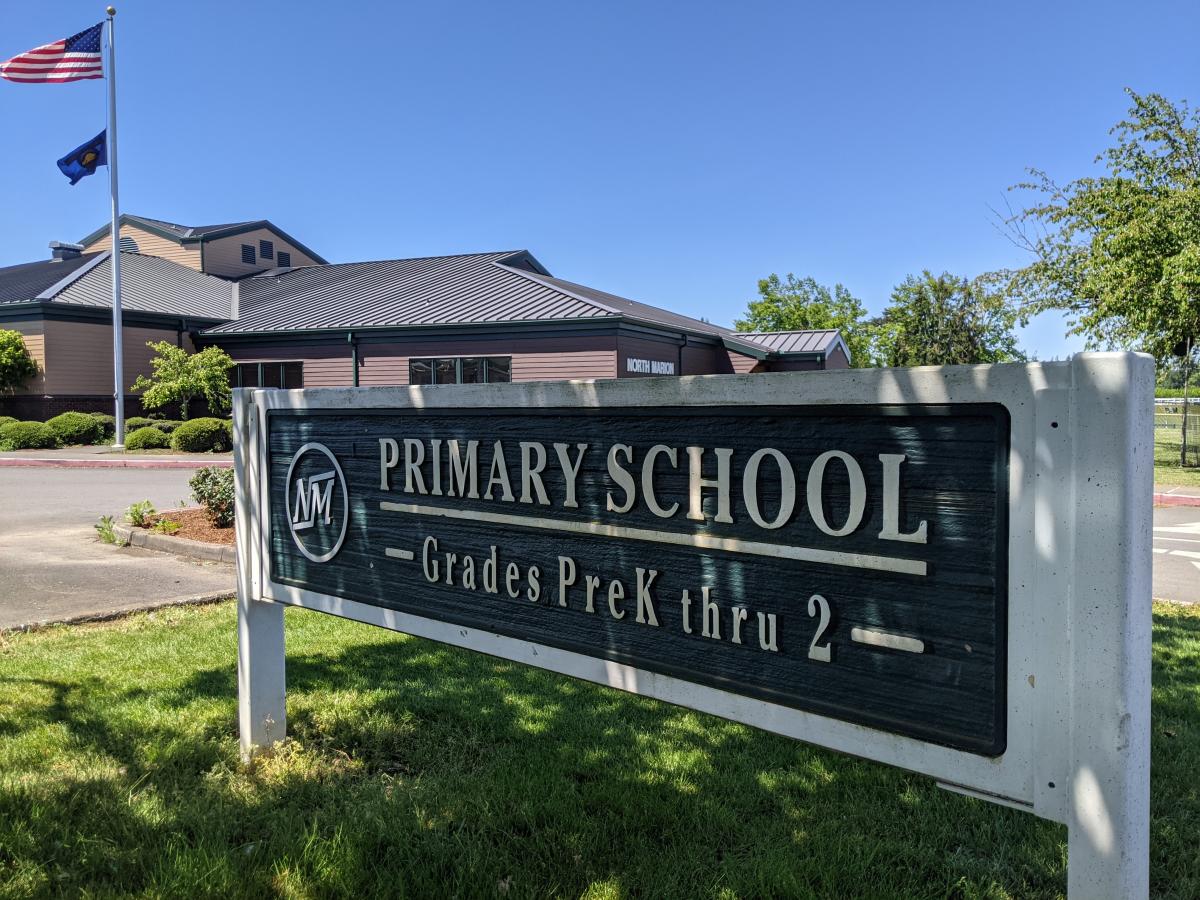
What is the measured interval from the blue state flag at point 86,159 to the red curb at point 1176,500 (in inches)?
1118

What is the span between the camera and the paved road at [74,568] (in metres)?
6.89

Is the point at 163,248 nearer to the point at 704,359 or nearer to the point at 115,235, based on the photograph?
the point at 115,235

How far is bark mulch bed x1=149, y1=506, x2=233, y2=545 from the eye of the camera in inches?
371

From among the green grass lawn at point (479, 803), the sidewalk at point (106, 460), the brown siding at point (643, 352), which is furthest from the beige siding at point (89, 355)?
the green grass lawn at point (479, 803)

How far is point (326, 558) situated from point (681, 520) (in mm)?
1746

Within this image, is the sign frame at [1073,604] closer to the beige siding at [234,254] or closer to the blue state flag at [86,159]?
the blue state flag at [86,159]

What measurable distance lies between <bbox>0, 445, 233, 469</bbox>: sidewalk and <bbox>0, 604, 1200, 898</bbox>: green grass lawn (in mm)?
16740

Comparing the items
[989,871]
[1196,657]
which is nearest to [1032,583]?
[989,871]

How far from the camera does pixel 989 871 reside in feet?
9.64

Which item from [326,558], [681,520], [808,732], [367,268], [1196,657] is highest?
[367,268]

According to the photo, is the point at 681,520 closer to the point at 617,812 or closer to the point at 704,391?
the point at 704,391

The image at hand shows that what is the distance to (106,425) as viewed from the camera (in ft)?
95.1

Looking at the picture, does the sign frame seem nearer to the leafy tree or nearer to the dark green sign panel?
the dark green sign panel

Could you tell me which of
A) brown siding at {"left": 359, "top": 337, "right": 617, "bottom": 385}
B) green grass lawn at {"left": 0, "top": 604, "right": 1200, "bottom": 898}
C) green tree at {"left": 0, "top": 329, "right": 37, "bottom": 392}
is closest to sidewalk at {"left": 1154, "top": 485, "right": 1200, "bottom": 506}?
green grass lawn at {"left": 0, "top": 604, "right": 1200, "bottom": 898}
